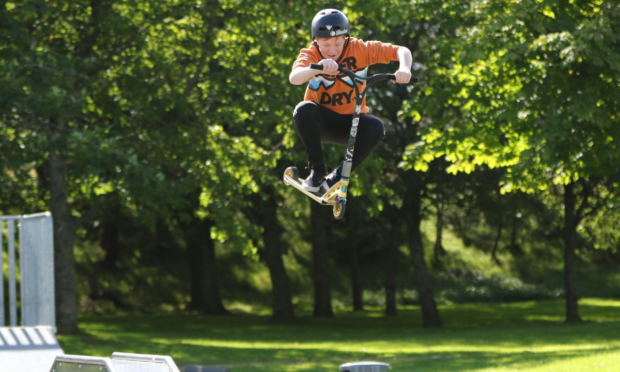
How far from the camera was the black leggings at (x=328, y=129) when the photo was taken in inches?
239

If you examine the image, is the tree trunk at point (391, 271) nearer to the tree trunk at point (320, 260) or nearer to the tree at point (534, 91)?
the tree trunk at point (320, 260)

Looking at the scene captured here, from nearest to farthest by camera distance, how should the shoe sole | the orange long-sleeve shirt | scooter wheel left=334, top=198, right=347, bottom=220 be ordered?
the orange long-sleeve shirt, scooter wheel left=334, top=198, right=347, bottom=220, the shoe sole

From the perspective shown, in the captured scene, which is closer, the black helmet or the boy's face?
the black helmet

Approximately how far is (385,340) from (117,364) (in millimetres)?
16991

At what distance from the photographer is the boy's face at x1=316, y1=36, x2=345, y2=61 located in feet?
18.8

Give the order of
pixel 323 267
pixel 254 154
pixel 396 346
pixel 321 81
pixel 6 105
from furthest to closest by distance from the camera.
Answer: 1. pixel 323 267
2. pixel 396 346
3. pixel 254 154
4. pixel 6 105
5. pixel 321 81

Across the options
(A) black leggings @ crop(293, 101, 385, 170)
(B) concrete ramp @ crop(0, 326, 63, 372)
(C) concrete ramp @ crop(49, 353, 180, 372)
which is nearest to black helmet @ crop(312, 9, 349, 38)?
(A) black leggings @ crop(293, 101, 385, 170)

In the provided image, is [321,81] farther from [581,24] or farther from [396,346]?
[396,346]

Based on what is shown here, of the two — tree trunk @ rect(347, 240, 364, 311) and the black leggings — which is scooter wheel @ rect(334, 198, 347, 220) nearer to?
the black leggings

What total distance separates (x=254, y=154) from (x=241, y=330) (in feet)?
38.4

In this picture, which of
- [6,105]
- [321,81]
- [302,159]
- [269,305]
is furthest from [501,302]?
[321,81]

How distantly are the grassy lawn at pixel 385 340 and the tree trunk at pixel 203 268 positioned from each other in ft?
3.73

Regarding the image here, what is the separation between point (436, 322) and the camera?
28.1 m

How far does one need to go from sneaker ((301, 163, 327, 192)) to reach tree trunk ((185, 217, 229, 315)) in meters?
23.0
